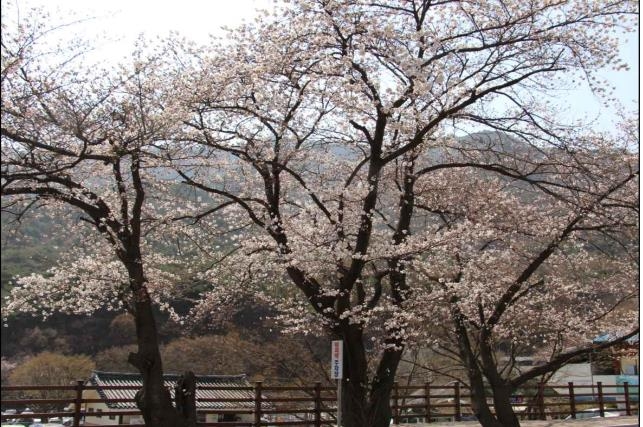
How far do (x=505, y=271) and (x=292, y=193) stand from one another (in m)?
4.53

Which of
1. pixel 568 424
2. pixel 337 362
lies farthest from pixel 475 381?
pixel 337 362

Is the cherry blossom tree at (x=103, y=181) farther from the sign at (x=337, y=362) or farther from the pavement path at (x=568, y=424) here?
the pavement path at (x=568, y=424)

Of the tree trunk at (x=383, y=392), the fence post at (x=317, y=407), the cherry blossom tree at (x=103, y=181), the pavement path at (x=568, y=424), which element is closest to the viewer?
the cherry blossom tree at (x=103, y=181)

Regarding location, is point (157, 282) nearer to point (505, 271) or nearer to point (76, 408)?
point (76, 408)

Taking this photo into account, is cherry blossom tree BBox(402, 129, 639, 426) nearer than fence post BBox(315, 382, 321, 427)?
Yes

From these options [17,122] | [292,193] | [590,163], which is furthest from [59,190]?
[590,163]

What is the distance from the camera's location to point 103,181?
9.82m

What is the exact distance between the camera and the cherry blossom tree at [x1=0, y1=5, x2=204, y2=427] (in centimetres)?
645

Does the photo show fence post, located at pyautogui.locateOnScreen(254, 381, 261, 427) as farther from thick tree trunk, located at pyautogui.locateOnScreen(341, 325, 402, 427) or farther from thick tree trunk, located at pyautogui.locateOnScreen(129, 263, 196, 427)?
thick tree trunk, located at pyautogui.locateOnScreen(129, 263, 196, 427)

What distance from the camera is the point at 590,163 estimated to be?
362 inches

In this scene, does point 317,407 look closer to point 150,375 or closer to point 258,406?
point 258,406

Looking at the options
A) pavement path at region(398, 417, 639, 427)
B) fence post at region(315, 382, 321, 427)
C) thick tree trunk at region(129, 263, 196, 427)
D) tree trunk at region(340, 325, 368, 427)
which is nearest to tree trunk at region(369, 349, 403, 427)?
tree trunk at region(340, 325, 368, 427)

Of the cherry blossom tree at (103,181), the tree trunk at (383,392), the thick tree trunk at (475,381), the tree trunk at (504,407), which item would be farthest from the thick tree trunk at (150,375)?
the tree trunk at (504,407)

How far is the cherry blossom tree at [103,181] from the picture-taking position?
6445 mm
